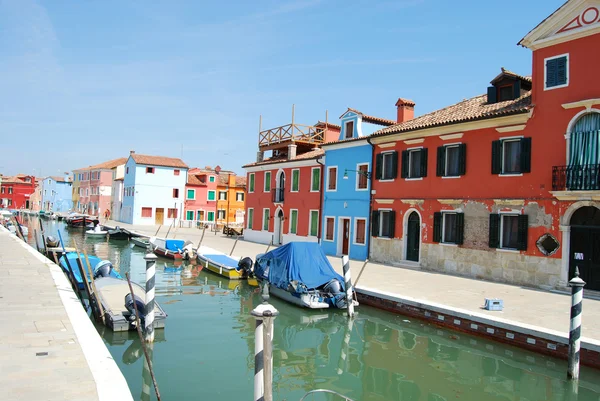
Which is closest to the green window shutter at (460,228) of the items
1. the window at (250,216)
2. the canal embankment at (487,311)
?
the canal embankment at (487,311)

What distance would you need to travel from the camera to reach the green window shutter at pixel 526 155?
1623 centimetres

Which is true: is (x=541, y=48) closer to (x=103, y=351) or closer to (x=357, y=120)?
(x=357, y=120)

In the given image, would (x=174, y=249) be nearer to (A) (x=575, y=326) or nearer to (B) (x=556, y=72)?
(B) (x=556, y=72)

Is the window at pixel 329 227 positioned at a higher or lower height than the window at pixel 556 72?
lower

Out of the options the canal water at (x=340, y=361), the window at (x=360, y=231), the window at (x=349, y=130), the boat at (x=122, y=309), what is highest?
the window at (x=349, y=130)

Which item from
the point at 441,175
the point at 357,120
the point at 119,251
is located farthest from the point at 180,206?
the point at 441,175

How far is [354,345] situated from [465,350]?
2490mm

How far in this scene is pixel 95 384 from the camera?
18.8 ft

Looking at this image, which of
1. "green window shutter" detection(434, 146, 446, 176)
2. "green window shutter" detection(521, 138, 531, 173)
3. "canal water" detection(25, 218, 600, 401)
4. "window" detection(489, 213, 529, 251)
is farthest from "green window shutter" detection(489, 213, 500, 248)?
"canal water" detection(25, 218, 600, 401)

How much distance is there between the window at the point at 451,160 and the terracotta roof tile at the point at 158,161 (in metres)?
38.8

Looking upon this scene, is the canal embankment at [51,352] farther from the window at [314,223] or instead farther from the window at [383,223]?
the window at [314,223]

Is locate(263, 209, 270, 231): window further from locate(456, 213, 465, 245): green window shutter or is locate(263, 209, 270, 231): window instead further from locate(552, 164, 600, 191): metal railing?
locate(552, 164, 600, 191): metal railing

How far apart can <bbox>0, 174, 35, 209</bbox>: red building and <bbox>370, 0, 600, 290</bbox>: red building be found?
9720cm

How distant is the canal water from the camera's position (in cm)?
823
